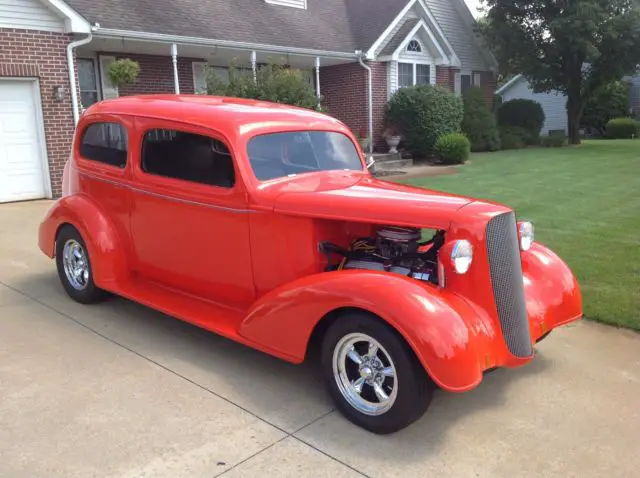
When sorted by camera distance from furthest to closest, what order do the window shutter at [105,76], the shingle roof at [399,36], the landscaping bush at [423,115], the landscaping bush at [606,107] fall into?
the landscaping bush at [606,107]
the shingle roof at [399,36]
the landscaping bush at [423,115]
the window shutter at [105,76]

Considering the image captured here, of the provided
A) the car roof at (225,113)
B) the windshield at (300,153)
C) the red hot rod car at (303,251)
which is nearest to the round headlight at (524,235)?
the red hot rod car at (303,251)

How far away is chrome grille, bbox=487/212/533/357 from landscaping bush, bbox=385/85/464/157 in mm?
15381

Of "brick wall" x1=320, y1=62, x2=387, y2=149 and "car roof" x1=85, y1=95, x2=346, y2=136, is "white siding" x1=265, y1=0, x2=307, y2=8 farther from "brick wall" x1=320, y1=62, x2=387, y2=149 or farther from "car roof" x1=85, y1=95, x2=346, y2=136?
"car roof" x1=85, y1=95, x2=346, y2=136

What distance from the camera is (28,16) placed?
11.1 metres

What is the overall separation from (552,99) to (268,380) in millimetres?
37359

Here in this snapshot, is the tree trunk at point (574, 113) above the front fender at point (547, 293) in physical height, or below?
above

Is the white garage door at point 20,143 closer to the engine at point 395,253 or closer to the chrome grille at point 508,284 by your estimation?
the engine at point 395,253

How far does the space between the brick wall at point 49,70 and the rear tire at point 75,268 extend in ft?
22.8

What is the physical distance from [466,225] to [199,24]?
13.3m

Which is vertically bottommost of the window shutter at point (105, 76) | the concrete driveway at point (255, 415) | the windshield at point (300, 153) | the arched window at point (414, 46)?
the concrete driveway at point (255, 415)

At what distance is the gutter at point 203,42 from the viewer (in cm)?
1273

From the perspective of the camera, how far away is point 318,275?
3643mm

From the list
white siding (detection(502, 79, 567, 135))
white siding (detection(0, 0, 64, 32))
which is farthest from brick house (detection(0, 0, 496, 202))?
white siding (detection(502, 79, 567, 135))

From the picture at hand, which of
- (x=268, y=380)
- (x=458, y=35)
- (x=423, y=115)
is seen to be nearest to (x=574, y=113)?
(x=458, y=35)
